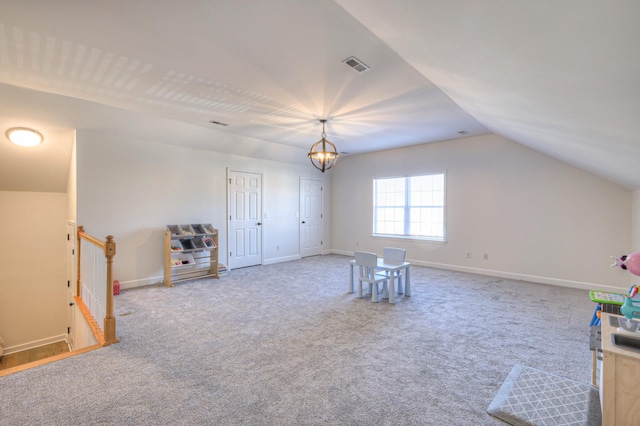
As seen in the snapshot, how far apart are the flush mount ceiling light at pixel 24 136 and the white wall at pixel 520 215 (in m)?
6.42

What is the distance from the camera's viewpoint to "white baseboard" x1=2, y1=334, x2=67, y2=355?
5043 millimetres

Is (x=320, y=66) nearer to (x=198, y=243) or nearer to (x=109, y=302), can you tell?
(x=109, y=302)

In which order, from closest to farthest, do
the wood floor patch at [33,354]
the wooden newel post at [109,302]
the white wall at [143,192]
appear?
the wooden newel post at [109,302] < the white wall at [143,192] < the wood floor patch at [33,354]

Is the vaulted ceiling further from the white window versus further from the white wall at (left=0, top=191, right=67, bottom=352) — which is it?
the white window

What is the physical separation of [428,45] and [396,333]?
2684 mm

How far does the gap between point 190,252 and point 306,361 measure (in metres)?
3.84

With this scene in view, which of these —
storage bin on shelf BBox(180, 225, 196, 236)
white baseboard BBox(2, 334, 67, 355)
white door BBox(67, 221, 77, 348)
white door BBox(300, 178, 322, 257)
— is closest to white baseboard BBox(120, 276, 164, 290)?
white door BBox(67, 221, 77, 348)

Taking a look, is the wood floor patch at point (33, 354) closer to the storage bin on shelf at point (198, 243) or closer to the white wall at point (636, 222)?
the storage bin on shelf at point (198, 243)

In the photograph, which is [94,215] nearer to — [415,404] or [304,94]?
[304,94]

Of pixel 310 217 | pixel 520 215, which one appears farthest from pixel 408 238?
pixel 310 217

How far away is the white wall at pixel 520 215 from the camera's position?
15.3 ft

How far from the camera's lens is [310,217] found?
799cm

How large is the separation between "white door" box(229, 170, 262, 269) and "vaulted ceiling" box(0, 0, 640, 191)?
1937mm

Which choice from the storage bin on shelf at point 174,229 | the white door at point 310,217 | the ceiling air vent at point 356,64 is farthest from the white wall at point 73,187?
the white door at point 310,217
